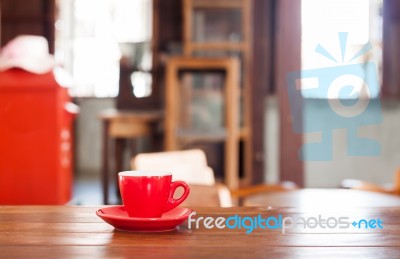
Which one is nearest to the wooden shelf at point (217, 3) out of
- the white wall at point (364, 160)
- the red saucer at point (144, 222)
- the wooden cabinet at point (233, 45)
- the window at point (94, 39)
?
the wooden cabinet at point (233, 45)

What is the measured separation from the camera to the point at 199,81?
5.78m

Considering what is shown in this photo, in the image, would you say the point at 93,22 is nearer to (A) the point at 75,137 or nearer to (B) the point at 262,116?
(A) the point at 75,137

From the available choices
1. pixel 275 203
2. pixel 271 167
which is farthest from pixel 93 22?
pixel 275 203

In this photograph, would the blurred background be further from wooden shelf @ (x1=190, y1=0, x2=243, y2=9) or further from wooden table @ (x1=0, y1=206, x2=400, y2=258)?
wooden table @ (x1=0, y1=206, x2=400, y2=258)

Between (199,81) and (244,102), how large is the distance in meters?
0.47

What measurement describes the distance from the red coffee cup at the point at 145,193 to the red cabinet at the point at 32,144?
3.08 metres

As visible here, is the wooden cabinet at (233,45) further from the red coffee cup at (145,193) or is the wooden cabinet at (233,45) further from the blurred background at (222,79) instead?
the red coffee cup at (145,193)

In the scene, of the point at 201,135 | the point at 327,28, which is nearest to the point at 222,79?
the point at 201,135

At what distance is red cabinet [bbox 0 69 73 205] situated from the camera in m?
3.96

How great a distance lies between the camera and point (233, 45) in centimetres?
571

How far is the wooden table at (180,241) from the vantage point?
2.73 feet

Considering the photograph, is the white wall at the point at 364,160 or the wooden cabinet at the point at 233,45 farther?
the white wall at the point at 364,160

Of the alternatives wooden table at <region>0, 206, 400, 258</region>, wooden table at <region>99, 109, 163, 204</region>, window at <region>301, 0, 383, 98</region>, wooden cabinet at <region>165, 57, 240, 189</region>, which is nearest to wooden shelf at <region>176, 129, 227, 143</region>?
wooden cabinet at <region>165, 57, 240, 189</region>

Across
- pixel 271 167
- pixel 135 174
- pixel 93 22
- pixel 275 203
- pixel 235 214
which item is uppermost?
pixel 93 22
